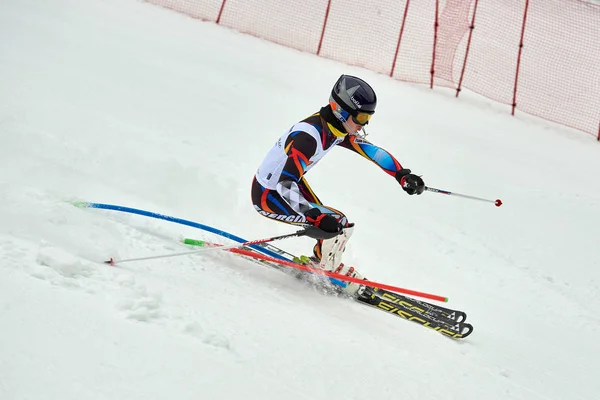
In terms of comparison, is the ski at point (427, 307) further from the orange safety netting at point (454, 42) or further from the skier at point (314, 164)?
the orange safety netting at point (454, 42)

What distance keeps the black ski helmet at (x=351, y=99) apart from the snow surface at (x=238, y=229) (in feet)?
4.98

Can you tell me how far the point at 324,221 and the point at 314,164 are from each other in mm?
562

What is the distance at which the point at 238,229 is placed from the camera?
6.26 m

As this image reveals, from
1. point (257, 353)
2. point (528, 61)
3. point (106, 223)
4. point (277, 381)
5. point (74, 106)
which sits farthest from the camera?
point (528, 61)

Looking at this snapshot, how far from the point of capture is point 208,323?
11.7 ft

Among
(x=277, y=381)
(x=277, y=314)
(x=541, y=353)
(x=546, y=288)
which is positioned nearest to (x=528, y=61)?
(x=546, y=288)

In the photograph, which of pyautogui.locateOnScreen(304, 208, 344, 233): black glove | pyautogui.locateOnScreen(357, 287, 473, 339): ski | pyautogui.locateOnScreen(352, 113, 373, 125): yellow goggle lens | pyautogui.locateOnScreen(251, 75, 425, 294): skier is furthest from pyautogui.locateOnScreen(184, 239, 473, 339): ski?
pyautogui.locateOnScreen(352, 113, 373, 125): yellow goggle lens

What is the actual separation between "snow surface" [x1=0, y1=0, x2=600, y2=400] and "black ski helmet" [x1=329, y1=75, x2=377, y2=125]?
152 cm

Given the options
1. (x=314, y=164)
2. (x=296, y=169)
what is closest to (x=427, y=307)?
(x=314, y=164)

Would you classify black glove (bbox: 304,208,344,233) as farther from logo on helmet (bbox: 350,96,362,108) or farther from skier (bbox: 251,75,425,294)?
logo on helmet (bbox: 350,96,362,108)

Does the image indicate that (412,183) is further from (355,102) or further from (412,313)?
(412,313)

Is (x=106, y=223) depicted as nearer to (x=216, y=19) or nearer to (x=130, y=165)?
(x=130, y=165)

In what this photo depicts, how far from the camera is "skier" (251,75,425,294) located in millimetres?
4762

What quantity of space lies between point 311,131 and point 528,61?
9.73 meters
